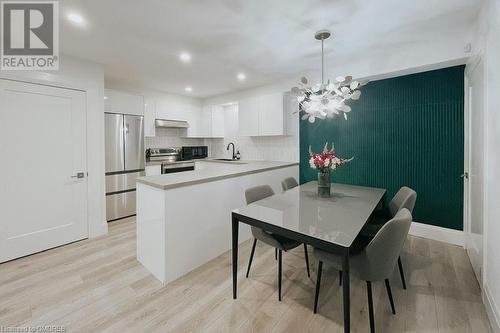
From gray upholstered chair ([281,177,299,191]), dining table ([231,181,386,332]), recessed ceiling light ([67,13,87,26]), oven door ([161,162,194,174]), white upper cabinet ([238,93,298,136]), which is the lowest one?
dining table ([231,181,386,332])

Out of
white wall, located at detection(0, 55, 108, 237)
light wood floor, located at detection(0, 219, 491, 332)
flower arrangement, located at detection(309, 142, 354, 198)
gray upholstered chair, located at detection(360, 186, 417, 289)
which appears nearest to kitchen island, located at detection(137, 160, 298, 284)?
light wood floor, located at detection(0, 219, 491, 332)

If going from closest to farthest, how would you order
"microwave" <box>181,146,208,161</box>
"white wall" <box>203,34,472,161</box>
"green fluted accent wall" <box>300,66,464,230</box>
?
"white wall" <box>203,34,472,161</box> < "green fluted accent wall" <box>300,66,464,230</box> < "microwave" <box>181,146,208,161</box>

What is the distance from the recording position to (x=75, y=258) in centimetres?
255

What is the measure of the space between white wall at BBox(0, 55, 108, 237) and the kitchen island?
117 centimetres

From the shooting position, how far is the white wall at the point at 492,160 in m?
1.51

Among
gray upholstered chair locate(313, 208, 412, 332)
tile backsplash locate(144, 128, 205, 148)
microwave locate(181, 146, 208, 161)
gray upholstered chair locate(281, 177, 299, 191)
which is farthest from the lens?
microwave locate(181, 146, 208, 161)

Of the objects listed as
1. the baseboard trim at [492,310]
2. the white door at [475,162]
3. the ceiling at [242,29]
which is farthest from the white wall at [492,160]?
the ceiling at [242,29]

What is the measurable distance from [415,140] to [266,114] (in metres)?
2.26

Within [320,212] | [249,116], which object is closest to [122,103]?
[249,116]

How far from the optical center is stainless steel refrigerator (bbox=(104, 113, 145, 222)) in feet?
11.9

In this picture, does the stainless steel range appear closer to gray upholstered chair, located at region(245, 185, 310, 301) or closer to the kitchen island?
the kitchen island

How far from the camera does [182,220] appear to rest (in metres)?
2.22

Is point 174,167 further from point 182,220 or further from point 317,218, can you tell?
point 317,218

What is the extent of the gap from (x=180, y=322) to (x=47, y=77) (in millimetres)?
3031
